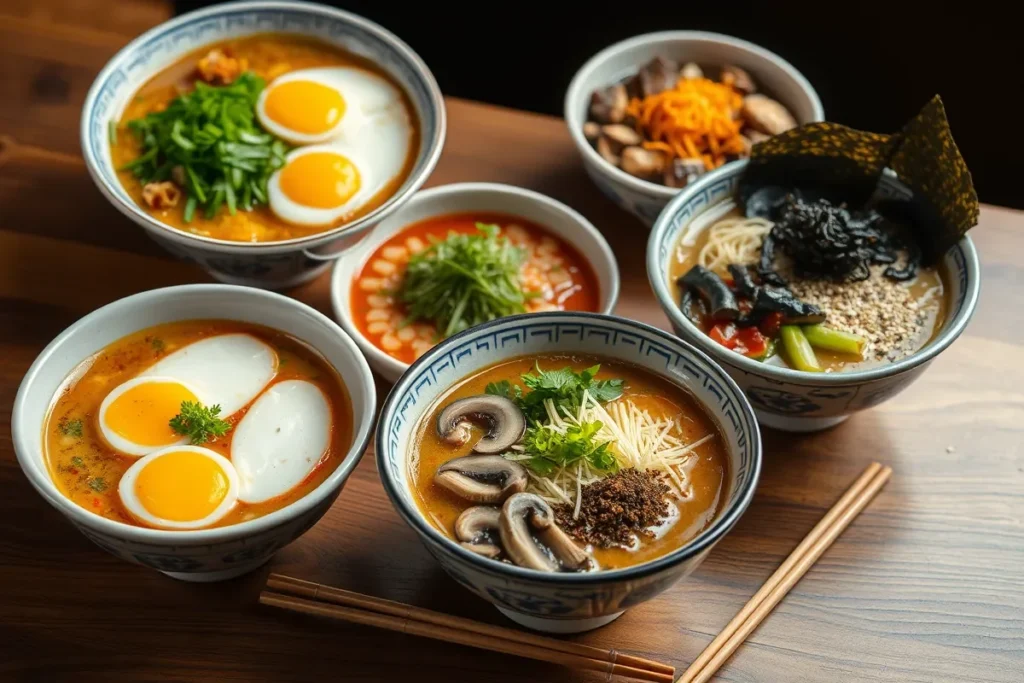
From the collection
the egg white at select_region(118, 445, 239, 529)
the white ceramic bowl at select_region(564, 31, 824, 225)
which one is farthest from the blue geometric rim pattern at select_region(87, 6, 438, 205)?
the egg white at select_region(118, 445, 239, 529)

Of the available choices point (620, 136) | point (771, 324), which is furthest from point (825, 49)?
point (771, 324)

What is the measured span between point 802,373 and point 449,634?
1.01 m

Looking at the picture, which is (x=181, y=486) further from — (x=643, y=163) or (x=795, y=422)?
(x=643, y=163)

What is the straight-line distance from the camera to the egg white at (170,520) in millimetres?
2135

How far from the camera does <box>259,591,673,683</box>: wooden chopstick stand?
2.16m

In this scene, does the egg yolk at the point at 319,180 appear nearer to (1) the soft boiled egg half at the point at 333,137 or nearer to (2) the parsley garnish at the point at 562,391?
(1) the soft boiled egg half at the point at 333,137

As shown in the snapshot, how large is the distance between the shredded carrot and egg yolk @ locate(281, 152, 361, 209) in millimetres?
959

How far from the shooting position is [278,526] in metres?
2.04

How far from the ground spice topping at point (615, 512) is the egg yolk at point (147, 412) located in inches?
35.7

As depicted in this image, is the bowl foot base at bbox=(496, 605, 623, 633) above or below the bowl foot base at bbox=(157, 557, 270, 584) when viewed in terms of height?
above

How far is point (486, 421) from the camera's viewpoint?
2.30 m

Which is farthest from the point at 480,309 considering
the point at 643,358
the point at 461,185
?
the point at 643,358

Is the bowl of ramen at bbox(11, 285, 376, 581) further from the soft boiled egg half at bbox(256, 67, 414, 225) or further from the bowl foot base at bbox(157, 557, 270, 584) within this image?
the soft boiled egg half at bbox(256, 67, 414, 225)

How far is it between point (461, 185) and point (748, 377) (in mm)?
1137
